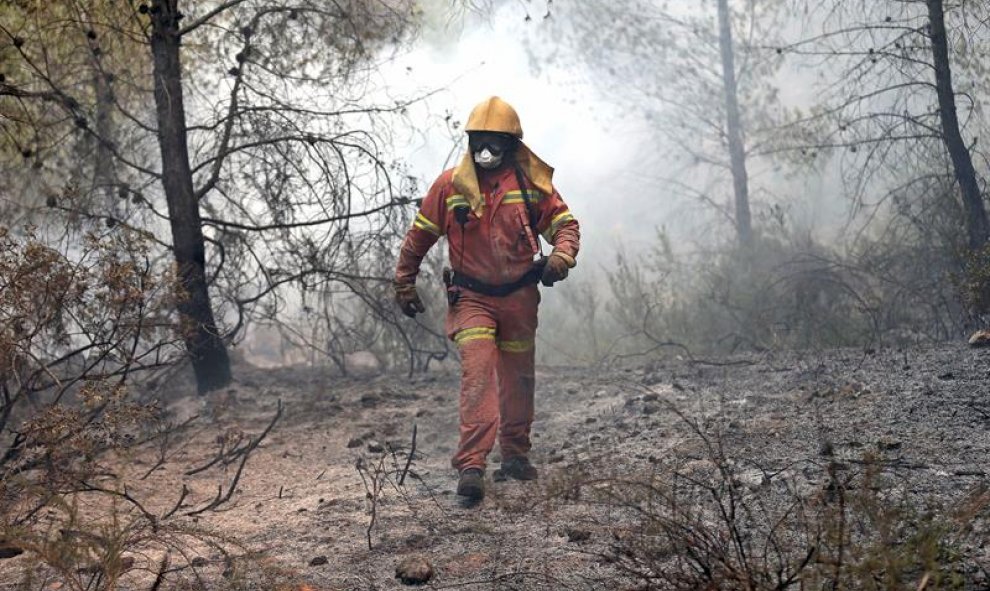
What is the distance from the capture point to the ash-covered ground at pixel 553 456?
138 inches

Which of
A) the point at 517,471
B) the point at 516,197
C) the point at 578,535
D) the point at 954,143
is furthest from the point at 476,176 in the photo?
the point at 954,143

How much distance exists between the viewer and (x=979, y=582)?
8.70ft

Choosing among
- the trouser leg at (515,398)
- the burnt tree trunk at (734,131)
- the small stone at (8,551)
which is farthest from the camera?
the burnt tree trunk at (734,131)

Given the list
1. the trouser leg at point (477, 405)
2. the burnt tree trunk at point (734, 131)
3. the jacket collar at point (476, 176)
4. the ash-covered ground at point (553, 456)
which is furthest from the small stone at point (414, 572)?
the burnt tree trunk at point (734, 131)

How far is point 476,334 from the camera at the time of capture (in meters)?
4.89

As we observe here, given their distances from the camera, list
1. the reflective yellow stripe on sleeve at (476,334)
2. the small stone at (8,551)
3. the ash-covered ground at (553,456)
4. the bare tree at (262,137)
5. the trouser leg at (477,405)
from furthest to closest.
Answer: the bare tree at (262,137), the reflective yellow stripe on sleeve at (476,334), the trouser leg at (477,405), the small stone at (8,551), the ash-covered ground at (553,456)

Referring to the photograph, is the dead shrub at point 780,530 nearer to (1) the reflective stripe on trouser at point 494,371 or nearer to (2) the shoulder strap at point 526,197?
(1) the reflective stripe on trouser at point 494,371

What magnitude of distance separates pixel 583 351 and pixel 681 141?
491 centimetres

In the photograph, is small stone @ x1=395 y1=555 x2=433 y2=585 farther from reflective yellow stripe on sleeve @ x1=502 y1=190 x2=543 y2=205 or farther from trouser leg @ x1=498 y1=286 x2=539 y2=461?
reflective yellow stripe on sleeve @ x1=502 y1=190 x2=543 y2=205

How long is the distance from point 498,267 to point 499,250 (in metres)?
0.09

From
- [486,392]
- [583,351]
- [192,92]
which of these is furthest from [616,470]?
[583,351]

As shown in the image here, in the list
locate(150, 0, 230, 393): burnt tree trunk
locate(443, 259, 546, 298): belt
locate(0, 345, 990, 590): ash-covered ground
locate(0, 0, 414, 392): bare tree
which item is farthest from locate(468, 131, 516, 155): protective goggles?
locate(150, 0, 230, 393): burnt tree trunk

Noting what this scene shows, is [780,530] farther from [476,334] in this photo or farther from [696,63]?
[696,63]

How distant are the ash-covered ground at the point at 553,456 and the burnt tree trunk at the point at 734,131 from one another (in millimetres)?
7428
